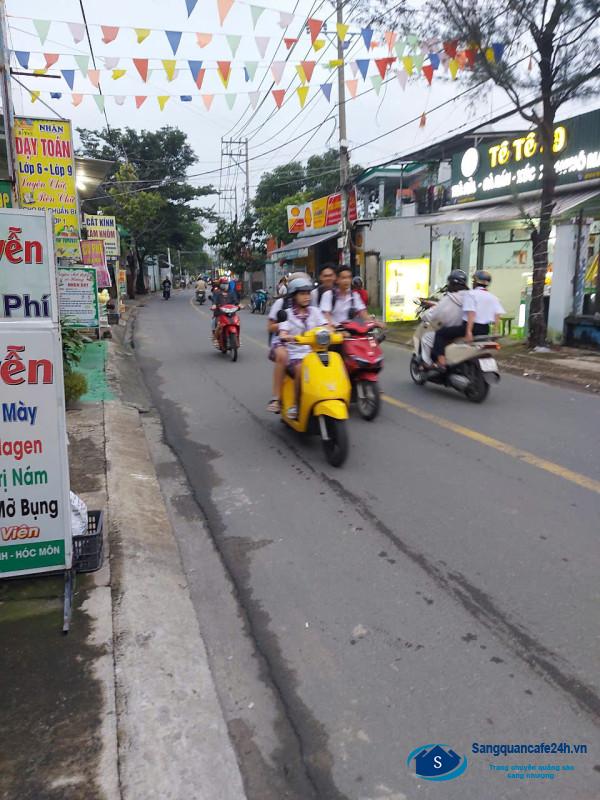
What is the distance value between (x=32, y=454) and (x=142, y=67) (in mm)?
9740

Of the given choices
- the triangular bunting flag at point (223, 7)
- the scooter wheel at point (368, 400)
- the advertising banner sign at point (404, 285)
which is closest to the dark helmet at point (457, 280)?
the scooter wheel at point (368, 400)

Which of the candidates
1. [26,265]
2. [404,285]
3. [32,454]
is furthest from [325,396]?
[404,285]

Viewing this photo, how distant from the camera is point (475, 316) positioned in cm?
826

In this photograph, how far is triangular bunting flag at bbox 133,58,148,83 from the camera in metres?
10.6

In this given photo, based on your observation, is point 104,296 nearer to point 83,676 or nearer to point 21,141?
point 21,141

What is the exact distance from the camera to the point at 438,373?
8641 mm

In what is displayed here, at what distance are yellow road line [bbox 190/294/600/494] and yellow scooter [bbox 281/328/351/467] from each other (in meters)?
1.55

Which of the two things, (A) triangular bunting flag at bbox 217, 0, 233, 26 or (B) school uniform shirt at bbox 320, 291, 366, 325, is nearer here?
(B) school uniform shirt at bbox 320, 291, 366, 325

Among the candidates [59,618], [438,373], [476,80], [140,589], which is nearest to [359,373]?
[438,373]

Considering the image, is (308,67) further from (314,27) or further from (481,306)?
(481,306)

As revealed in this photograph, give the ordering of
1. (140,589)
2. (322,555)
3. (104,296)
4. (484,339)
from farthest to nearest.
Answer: (104,296) < (484,339) < (322,555) < (140,589)

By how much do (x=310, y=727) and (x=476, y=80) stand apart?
11.9 meters

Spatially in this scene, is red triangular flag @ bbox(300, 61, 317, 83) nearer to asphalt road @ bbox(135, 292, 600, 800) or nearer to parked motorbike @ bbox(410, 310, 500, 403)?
parked motorbike @ bbox(410, 310, 500, 403)

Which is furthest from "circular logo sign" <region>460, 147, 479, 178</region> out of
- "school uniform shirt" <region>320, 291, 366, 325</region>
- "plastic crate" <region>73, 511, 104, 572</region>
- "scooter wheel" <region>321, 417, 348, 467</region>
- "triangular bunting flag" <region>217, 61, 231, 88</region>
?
"plastic crate" <region>73, 511, 104, 572</region>
